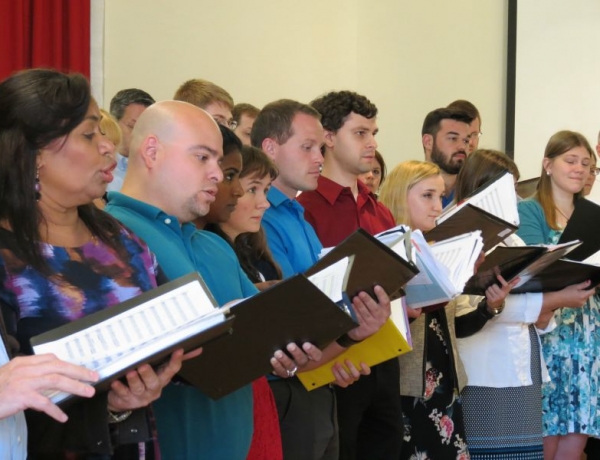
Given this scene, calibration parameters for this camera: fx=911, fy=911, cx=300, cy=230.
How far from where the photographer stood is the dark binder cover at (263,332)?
1.86 metres

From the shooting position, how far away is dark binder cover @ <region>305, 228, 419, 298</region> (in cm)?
212

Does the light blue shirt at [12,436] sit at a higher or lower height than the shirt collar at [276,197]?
lower

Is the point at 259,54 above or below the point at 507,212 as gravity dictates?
above

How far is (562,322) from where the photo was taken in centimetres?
400

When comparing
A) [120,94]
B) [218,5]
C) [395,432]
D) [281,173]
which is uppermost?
[218,5]

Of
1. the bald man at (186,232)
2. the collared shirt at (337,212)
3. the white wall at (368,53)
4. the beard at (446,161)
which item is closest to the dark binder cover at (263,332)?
the bald man at (186,232)

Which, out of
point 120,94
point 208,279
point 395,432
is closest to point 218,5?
point 120,94

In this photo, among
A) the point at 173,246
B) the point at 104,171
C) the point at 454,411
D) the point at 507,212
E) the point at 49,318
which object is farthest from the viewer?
the point at 454,411

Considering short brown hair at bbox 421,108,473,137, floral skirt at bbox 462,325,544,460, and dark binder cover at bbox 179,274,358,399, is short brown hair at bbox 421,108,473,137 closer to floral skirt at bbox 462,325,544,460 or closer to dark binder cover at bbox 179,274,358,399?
floral skirt at bbox 462,325,544,460

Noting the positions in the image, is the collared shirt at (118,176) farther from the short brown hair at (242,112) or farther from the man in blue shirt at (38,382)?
the man in blue shirt at (38,382)

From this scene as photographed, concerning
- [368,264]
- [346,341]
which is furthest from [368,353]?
[368,264]

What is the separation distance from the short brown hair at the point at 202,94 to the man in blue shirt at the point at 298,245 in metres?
0.50

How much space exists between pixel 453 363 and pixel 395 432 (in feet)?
1.19

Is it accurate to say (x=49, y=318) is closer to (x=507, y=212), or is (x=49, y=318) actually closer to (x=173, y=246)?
(x=173, y=246)
